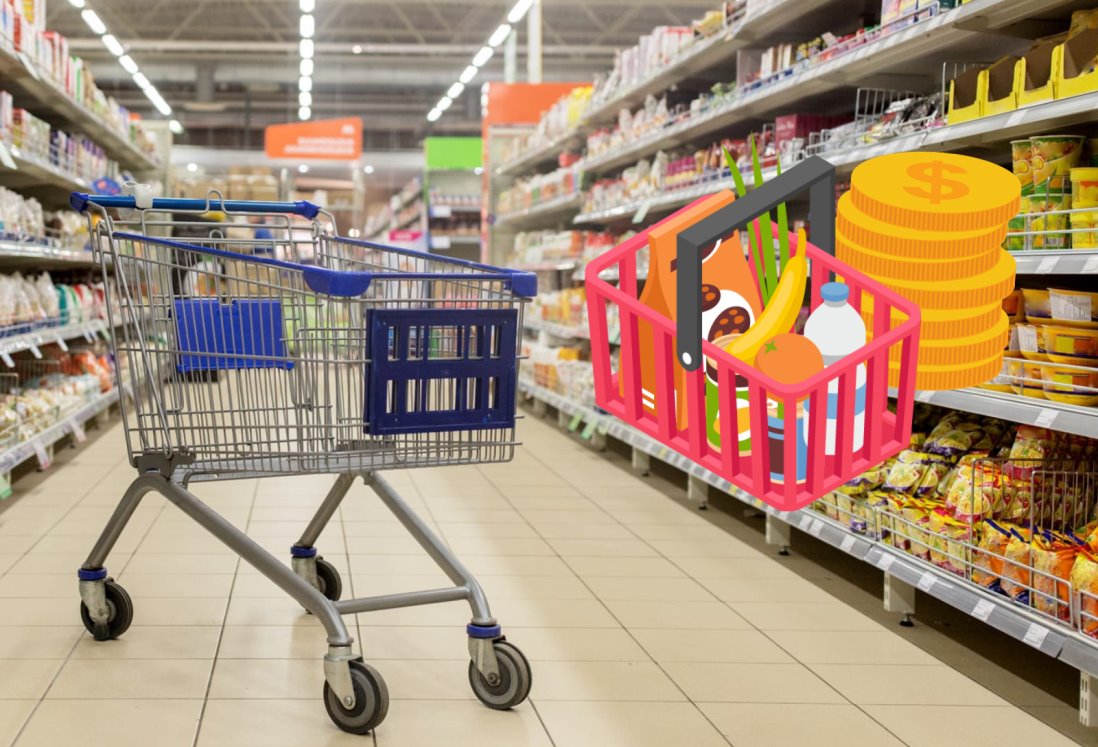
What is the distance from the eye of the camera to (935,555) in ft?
9.70

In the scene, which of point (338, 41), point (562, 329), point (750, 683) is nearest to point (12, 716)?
point (750, 683)

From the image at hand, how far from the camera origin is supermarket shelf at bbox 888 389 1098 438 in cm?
231

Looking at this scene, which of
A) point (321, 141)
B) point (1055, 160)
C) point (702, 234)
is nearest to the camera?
point (702, 234)

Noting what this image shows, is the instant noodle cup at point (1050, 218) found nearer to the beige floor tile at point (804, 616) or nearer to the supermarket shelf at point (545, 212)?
the beige floor tile at point (804, 616)

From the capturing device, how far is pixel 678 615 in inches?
131

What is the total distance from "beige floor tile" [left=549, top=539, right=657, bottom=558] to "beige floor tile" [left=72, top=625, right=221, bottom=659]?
1.41 m

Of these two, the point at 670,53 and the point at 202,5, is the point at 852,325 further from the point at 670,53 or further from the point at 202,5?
the point at 202,5

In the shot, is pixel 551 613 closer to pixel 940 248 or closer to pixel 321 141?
pixel 940 248

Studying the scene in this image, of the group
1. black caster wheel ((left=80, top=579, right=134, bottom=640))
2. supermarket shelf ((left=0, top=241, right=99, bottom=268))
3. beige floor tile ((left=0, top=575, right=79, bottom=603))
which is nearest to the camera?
black caster wheel ((left=80, top=579, right=134, bottom=640))

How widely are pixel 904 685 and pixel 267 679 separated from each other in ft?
4.86

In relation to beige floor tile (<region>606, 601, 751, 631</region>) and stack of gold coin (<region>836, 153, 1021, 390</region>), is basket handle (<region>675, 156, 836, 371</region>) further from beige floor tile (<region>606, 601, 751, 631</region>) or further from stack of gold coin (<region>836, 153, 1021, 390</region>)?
beige floor tile (<region>606, 601, 751, 631</region>)

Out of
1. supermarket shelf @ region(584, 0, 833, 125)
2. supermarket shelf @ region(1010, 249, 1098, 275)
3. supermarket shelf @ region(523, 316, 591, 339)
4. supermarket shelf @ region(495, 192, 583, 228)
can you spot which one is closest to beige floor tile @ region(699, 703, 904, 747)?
supermarket shelf @ region(1010, 249, 1098, 275)

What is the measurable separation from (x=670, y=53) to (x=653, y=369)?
4.81 metres

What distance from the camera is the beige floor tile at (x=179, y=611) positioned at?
10.2ft
